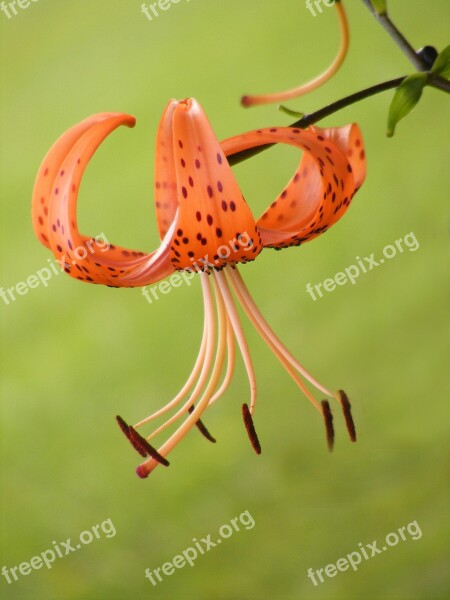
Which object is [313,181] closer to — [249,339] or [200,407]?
[200,407]

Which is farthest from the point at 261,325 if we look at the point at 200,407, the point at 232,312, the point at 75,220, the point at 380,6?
the point at 380,6

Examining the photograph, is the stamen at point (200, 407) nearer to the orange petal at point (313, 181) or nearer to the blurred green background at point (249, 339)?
the orange petal at point (313, 181)

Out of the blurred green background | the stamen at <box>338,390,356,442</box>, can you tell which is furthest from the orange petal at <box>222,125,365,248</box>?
the blurred green background

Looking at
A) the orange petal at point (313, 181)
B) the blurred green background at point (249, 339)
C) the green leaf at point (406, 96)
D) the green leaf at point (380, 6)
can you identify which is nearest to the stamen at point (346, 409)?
the orange petal at point (313, 181)

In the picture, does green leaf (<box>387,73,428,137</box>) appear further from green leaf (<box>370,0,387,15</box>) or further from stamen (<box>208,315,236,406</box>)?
stamen (<box>208,315,236,406</box>)

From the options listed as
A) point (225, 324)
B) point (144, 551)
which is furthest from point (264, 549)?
point (225, 324)

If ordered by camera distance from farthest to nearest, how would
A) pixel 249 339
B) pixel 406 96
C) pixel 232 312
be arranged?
1. pixel 249 339
2. pixel 232 312
3. pixel 406 96

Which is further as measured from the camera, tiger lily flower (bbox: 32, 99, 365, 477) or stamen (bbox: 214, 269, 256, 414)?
stamen (bbox: 214, 269, 256, 414)
